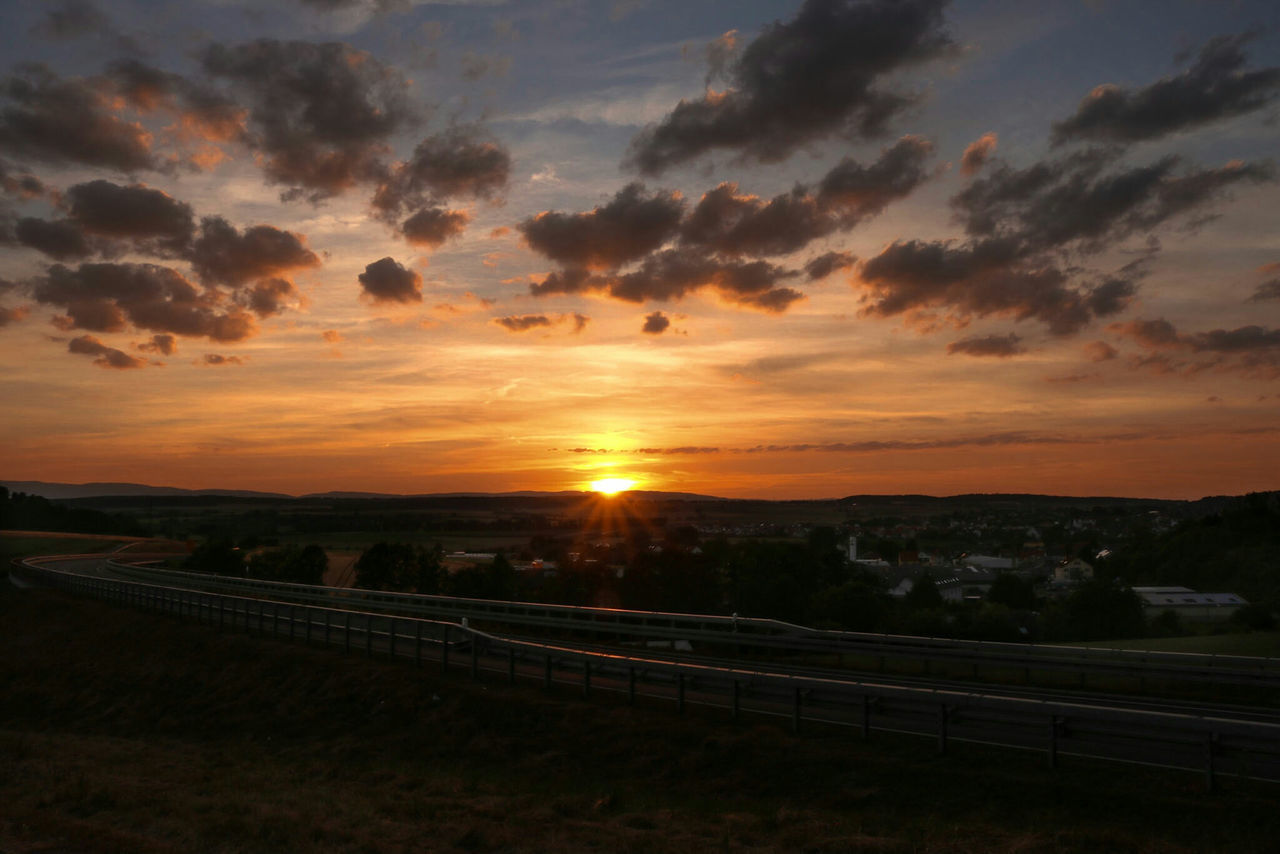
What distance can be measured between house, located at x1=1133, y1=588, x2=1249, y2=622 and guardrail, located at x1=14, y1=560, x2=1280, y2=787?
202ft

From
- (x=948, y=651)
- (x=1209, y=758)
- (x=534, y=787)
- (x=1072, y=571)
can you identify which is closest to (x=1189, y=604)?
(x=948, y=651)

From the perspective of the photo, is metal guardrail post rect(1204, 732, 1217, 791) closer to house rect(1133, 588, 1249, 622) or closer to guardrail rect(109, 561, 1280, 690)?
guardrail rect(109, 561, 1280, 690)

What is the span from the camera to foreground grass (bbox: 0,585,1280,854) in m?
10.4

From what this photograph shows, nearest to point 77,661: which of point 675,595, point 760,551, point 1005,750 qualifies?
point 1005,750

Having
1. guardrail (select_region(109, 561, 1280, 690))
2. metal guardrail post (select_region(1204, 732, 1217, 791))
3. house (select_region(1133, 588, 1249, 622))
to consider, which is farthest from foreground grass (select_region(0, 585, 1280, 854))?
house (select_region(1133, 588, 1249, 622))

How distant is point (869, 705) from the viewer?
14148mm

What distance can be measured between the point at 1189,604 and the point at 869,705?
6927 centimetres

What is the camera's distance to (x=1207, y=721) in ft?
35.1

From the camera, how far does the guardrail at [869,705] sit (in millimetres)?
10867

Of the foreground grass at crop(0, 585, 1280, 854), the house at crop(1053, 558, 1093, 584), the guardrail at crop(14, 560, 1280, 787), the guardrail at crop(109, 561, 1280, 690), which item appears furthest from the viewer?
the house at crop(1053, 558, 1093, 584)

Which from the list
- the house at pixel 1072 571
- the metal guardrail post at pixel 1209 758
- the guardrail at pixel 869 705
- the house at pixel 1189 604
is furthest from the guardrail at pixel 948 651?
the house at pixel 1072 571

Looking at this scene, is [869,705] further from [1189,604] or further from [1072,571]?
[1072,571]

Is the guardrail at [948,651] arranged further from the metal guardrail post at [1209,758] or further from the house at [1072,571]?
the house at [1072,571]

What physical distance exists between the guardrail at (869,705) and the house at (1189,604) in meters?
61.6
